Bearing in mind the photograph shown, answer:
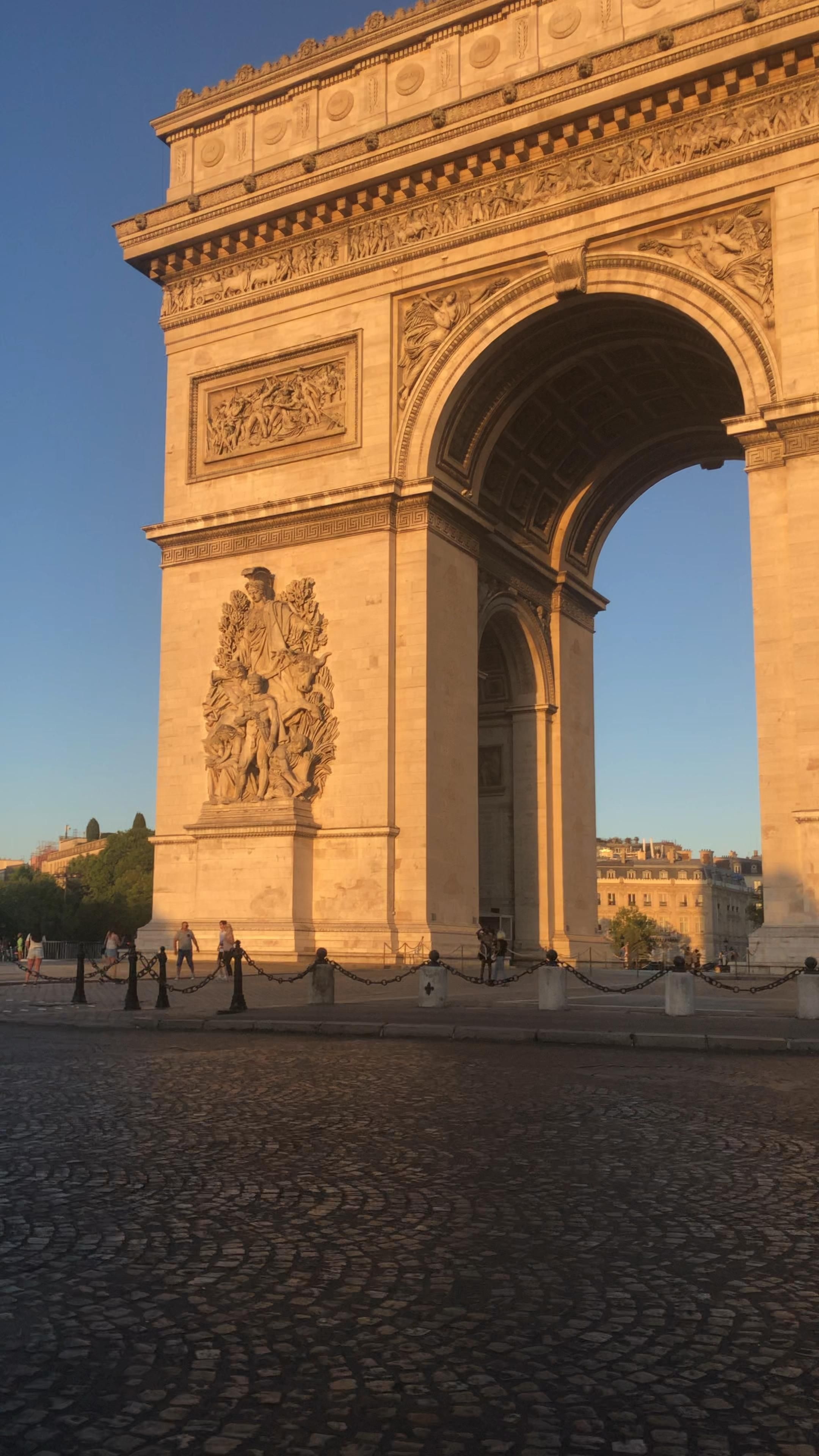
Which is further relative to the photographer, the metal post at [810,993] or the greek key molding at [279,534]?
the greek key molding at [279,534]

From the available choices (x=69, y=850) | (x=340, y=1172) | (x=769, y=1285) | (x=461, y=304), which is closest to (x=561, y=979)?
(x=340, y=1172)

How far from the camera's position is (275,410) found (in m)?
27.0

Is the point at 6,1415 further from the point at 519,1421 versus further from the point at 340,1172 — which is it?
the point at 340,1172

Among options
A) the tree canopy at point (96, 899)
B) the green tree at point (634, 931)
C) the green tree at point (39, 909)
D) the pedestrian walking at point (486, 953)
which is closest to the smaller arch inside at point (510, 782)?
the pedestrian walking at point (486, 953)

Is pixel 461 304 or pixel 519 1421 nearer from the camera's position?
pixel 519 1421

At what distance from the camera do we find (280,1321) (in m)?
3.66

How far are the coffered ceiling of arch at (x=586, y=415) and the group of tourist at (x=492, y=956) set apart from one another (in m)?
9.56

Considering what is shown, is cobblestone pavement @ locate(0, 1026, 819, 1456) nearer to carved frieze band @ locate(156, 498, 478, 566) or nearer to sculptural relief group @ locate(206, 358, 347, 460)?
carved frieze band @ locate(156, 498, 478, 566)

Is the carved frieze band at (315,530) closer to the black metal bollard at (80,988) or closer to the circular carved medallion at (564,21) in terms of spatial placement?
the circular carved medallion at (564,21)

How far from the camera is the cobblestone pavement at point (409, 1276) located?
296cm

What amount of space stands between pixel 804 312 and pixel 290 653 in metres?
11.6

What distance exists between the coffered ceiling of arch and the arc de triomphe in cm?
11

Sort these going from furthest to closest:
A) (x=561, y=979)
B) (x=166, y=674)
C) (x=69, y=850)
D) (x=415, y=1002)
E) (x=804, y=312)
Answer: (x=69, y=850) → (x=166, y=674) → (x=804, y=312) → (x=415, y=1002) → (x=561, y=979)

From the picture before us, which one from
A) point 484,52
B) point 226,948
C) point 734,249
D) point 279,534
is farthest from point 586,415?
point 226,948
